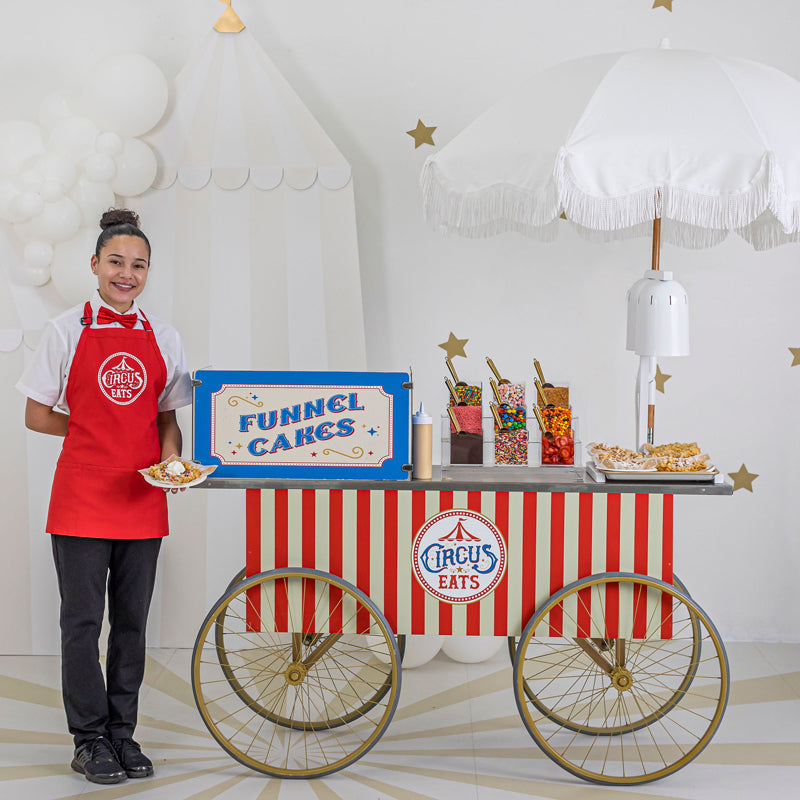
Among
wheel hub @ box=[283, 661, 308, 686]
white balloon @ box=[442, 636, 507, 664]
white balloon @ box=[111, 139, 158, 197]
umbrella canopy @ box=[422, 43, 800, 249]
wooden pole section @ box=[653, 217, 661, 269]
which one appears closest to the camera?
umbrella canopy @ box=[422, 43, 800, 249]

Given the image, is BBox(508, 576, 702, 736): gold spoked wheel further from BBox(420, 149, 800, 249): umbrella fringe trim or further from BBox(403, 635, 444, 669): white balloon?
BBox(420, 149, 800, 249): umbrella fringe trim

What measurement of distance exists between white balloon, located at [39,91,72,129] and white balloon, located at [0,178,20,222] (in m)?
0.27

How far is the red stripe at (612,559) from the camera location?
242cm

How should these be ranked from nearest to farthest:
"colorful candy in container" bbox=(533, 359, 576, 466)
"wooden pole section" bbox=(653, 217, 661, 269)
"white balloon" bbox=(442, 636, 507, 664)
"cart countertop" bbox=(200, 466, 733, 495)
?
"cart countertop" bbox=(200, 466, 733, 495) < "colorful candy in container" bbox=(533, 359, 576, 466) < "wooden pole section" bbox=(653, 217, 661, 269) < "white balloon" bbox=(442, 636, 507, 664)

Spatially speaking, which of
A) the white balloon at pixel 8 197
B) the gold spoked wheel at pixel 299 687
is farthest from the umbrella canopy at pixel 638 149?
the white balloon at pixel 8 197

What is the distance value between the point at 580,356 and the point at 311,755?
185 cm

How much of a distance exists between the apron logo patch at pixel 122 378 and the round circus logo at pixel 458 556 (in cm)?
88

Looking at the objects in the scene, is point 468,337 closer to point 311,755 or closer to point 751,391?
point 751,391

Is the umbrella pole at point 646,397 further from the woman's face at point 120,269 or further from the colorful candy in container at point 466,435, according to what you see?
the woman's face at point 120,269

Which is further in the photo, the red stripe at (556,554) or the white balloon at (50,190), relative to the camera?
the white balloon at (50,190)

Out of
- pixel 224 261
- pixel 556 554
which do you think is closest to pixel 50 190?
pixel 224 261

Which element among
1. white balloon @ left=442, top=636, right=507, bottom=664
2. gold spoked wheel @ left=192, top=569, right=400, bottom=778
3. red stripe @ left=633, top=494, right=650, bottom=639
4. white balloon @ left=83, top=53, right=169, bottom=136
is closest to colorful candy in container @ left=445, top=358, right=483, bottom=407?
red stripe @ left=633, top=494, right=650, bottom=639

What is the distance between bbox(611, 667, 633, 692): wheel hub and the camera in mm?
2469

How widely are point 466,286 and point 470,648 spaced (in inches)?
56.0
